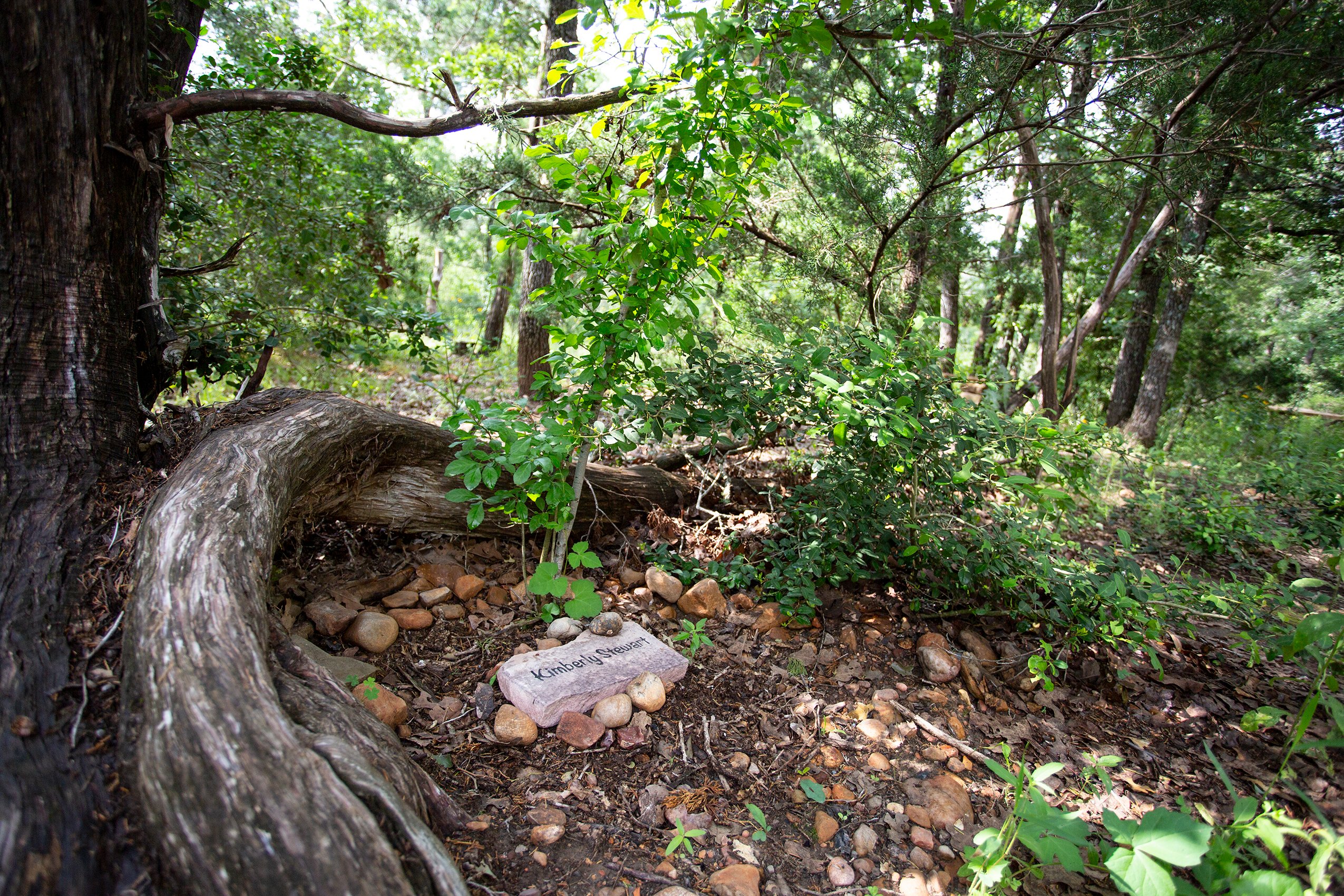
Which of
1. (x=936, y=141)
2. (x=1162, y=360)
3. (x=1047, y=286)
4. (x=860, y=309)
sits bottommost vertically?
(x=860, y=309)

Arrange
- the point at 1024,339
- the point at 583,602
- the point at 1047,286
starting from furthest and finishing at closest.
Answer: the point at 1024,339 < the point at 1047,286 < the point at 583,602

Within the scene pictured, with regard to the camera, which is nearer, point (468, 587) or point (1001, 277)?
point (468, 587)

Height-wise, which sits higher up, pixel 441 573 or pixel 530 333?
pixel 530 333

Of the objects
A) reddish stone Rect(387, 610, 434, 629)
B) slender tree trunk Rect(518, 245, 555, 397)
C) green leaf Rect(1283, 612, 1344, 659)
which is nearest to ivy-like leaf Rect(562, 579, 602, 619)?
reddish stone Rect(387, 610, 434, 629)

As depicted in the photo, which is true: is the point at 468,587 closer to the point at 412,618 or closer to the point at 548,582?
the point at 412,618

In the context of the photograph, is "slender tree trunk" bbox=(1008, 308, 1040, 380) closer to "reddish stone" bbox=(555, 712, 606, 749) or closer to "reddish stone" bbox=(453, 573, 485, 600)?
"reddish stone" bbox=(453, 573, 485, 600)

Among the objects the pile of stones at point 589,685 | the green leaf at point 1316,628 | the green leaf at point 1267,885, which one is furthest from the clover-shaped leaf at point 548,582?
the green leaf at point 1316,628

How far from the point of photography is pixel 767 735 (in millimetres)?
2281

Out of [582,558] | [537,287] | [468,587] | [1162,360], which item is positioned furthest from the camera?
[1162,360]

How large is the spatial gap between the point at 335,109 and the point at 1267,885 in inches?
139

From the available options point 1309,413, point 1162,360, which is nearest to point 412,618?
point 1162,360

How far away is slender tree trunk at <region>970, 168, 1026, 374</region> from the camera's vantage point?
6.73 m

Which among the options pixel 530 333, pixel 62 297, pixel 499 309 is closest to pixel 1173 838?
pixel 62 297

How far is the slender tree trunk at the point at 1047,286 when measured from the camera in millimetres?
5305
